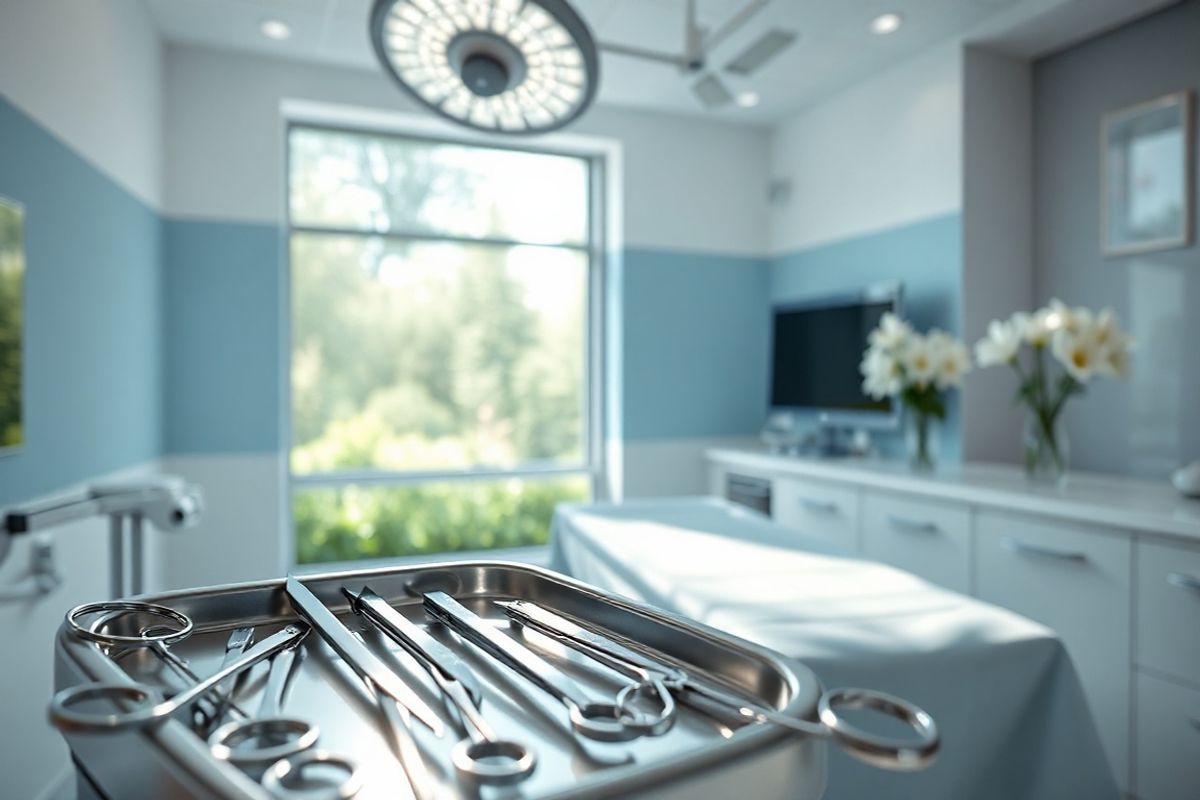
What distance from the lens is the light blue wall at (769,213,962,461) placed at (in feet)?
11.5

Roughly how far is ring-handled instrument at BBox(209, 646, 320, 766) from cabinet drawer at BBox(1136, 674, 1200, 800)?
238 centimetres

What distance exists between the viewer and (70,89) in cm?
246

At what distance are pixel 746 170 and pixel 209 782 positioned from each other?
4802 millimetres

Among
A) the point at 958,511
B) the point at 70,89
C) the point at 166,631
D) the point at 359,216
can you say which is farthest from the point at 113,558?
the point at 958,511

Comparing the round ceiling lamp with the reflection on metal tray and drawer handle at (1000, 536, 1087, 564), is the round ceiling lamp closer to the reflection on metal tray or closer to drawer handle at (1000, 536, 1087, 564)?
the reflection on metal tray

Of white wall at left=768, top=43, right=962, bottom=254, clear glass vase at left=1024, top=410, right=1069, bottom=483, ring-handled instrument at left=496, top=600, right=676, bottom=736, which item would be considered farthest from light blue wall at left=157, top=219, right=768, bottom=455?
ring-handled instrument at left=496, top=600, right=676, bottom=736

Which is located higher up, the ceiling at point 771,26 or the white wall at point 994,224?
the ceiling at point 771,26

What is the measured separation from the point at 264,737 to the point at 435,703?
123mm

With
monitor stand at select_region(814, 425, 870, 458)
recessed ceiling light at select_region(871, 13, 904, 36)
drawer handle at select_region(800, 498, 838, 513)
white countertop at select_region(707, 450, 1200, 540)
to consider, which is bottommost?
drawer handle at select_region(800, 498, 838, 513)

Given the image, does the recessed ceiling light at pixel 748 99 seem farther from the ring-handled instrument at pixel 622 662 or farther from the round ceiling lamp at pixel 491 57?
the ring-handled instrument at pixel 622 662

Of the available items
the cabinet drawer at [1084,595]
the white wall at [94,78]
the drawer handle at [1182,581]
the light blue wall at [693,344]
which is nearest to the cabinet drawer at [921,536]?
the cabinet drawer at [1084,595]

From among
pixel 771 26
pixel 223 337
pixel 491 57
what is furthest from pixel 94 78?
pixel 771 26

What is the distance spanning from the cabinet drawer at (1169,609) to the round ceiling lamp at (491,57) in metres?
1.93

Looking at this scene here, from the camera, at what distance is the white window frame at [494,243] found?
13.1 feet
